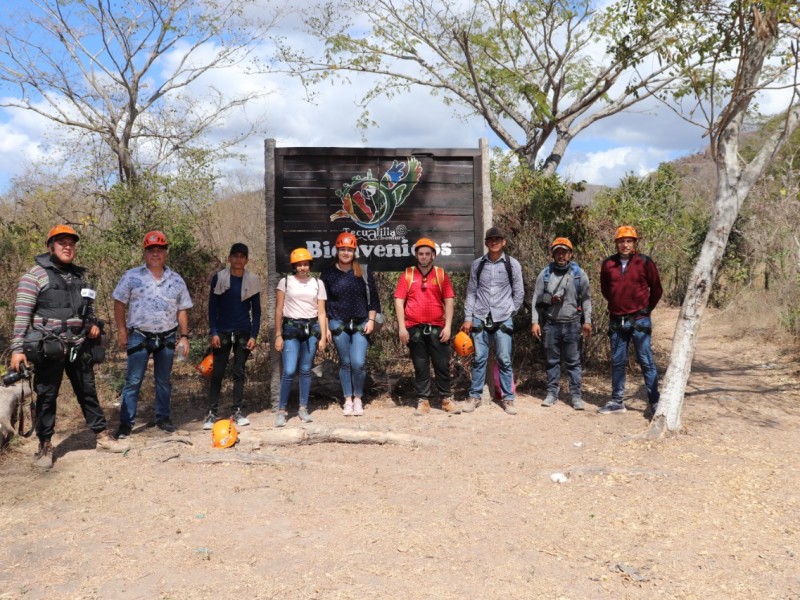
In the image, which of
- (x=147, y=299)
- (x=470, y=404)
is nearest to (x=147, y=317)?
(x=147, y=299)

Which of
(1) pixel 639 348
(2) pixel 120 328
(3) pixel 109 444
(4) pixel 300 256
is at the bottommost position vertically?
(3) pixel 109 444

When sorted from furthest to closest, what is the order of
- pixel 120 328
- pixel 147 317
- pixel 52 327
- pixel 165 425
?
pixel 165 425, pixel 147 317, pixel 120 328, pixel 52 327

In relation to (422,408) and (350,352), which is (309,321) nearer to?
(350,352)

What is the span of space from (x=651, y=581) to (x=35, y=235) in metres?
10.2

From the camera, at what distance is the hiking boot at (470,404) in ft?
23.2

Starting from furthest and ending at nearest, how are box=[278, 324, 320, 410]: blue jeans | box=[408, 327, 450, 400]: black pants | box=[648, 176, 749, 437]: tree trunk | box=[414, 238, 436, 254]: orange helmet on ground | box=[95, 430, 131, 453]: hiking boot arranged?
box=[408, 327, 450, 400]: black pants, box=[414, 238, 436, 254]: orange helmet on ground, box=[278, 324, 320, 410]: blue jeans, box=[648, 176, 749, 437]: tree trunk, box=[95, 430, 131, 453]: hiking boot

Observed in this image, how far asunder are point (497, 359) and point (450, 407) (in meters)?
0.73

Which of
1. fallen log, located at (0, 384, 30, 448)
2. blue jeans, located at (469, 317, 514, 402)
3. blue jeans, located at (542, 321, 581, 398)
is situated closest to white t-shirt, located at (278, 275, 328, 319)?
blue jeans, located at (469, 317, 514, 402)

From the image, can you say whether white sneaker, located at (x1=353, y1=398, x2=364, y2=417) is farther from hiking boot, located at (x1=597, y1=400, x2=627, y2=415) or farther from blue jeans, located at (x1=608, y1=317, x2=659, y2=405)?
blue jeans, located at (x1=608, y1=317, x2=659, y2=405)

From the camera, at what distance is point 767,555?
3.86 meters

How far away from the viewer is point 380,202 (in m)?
7.38

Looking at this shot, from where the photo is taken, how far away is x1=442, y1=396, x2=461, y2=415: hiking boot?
23.1ft

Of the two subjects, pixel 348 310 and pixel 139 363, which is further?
pixel 348 310

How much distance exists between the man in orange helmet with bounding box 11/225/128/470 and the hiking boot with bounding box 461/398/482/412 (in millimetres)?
3637
